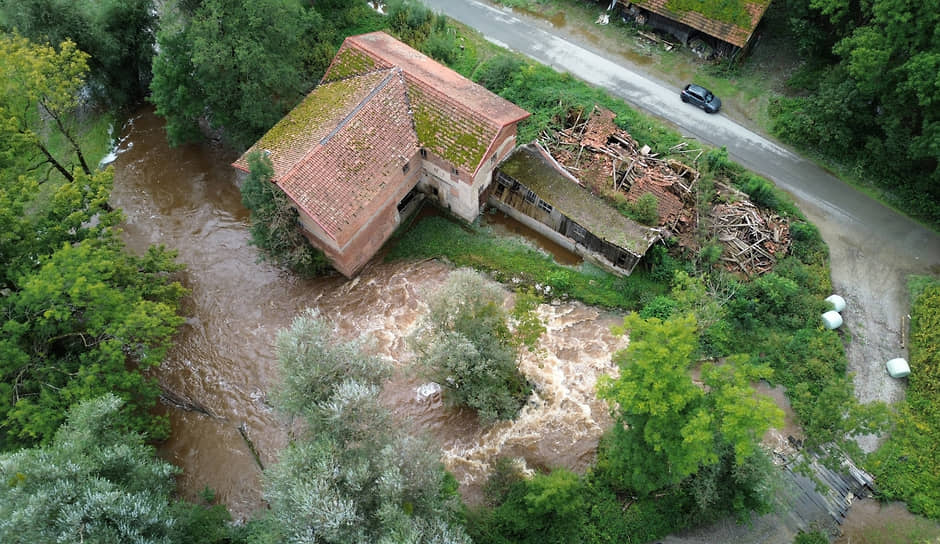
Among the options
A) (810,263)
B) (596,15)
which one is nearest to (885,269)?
(810,263)

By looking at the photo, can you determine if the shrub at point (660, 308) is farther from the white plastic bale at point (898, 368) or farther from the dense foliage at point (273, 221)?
the dense foliage at point (273, 221)

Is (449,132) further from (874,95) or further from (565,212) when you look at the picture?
(874,95)

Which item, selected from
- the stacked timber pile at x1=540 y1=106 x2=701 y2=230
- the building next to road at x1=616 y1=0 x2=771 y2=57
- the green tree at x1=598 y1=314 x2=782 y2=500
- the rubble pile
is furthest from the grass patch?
the building next to road at x1=616 y1=0 x2=771 y2=57

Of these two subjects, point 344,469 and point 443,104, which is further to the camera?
point 443,104

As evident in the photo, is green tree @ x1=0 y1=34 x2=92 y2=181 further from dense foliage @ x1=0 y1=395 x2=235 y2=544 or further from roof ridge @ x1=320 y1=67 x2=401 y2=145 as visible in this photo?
dense foliage @ x1=0 y1=395 x2=235 y2=544

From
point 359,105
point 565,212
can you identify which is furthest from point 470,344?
point 359,105

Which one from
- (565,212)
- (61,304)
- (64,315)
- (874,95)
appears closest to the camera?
(64,315)

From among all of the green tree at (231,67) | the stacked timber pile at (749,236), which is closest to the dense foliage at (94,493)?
the green tree at (231,67)
